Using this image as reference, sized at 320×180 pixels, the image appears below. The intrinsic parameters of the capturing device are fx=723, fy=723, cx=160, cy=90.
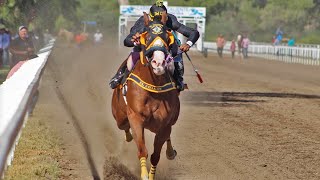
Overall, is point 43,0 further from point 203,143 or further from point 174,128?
point 203,143

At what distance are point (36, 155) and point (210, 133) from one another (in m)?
3.63

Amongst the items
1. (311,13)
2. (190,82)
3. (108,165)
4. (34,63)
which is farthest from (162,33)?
(311,13)

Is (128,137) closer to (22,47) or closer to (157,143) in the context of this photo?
(157,143)

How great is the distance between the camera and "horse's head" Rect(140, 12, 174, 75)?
736cm

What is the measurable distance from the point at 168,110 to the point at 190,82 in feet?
52.8

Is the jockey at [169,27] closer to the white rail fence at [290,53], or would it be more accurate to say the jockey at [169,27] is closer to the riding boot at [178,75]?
the riding boot at [178,75]

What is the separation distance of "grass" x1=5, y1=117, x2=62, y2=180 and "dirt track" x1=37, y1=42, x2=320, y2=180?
23cm

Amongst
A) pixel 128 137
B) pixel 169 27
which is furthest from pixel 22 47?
pixel 169 27

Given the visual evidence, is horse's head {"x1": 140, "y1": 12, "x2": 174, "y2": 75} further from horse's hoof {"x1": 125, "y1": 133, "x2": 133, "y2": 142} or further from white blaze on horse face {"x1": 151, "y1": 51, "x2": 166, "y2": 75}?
horse's hoof {"x1": 125, "y1": 133, "x2": 133, "y2": 142}

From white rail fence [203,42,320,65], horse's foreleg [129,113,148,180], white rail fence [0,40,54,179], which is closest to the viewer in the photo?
white rail fence [0,40,54,179]

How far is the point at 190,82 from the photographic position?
78.7 feet

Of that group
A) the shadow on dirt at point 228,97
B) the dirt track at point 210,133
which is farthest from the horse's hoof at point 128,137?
the shadow on dirt at point 228,97

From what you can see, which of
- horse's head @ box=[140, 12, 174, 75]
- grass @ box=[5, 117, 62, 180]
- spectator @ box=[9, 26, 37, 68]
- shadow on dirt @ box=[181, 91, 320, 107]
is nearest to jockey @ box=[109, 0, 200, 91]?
horse's head @ box=[140, 12, 174, 75]

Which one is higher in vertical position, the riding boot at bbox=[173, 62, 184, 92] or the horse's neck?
the horse's neck
